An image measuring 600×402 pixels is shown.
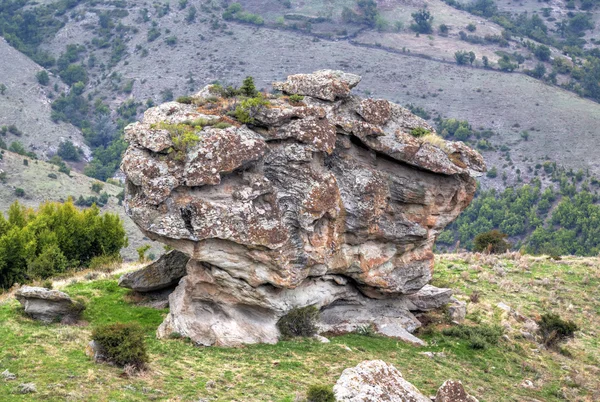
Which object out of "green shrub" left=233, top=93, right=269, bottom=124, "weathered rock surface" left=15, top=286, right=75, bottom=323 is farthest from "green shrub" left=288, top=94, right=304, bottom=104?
"weathered rock surface" left=15, top=286, right=75, bottom=323

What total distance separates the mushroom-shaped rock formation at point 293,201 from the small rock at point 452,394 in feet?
20.3

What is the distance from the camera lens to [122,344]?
24.2 meters

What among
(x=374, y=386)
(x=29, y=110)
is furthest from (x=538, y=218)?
(x=29, y=110)

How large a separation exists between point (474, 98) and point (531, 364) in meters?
132

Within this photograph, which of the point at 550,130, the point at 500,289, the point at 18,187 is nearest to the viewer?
the point at 500,289

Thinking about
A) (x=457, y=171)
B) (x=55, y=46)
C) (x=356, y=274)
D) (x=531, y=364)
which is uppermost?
(x=457, y=171)

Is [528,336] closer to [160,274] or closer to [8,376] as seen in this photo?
[160,274]

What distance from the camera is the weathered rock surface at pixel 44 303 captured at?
2852 centimetres

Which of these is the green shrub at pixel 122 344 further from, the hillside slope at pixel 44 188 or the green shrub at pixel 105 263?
the hillside slope at pixel 44 188

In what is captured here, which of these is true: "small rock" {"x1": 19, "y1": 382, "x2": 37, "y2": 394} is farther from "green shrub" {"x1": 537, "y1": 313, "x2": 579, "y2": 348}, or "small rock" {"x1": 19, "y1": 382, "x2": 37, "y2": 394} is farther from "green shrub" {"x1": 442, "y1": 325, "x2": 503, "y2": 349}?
"green shrub" {"x1": 537, "y1": 313, "x2": 579, "y2": 348}

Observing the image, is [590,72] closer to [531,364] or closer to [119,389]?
[531,364]

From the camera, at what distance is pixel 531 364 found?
3125 centimetres

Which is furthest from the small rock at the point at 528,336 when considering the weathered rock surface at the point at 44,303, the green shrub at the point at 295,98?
the weathered rock surface at the point at 44,303

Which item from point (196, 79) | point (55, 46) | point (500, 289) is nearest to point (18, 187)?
point (500, 289)
